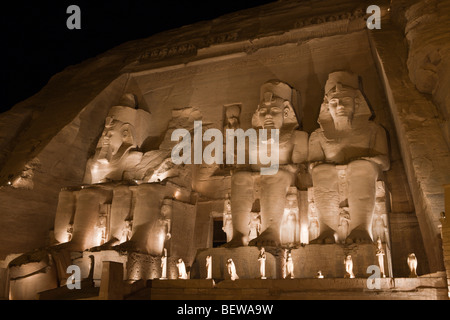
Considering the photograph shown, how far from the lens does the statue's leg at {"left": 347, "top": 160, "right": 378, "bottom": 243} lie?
329 inches

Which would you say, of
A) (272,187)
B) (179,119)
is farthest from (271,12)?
(272,187)

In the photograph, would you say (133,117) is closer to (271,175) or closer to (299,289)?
(271,175)

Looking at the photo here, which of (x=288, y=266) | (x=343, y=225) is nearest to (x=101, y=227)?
(x=288, y=266)

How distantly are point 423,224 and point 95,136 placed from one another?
819 centimetres

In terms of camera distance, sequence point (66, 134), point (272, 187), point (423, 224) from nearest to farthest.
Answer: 1. point (423, 224)
2. point (272, 187)
3. point (66, 134)

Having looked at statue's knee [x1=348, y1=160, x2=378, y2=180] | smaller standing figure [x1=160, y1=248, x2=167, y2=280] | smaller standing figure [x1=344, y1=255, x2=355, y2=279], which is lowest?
smaller standing figure [x1=344, y1=255, x2=355, y2=279]

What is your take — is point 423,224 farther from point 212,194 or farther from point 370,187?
point 212,194

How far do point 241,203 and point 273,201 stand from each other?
648mm

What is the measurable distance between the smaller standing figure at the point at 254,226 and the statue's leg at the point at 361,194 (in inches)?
70.0

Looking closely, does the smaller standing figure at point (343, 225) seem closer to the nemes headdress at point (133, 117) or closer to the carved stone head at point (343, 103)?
the carved stone head at point (343, 103)

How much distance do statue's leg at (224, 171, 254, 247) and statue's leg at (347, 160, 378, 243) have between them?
195 cm

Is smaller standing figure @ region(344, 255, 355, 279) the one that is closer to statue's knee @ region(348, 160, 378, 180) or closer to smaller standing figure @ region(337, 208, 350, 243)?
smaller standing figure @ region(337, 208, 350, 243)

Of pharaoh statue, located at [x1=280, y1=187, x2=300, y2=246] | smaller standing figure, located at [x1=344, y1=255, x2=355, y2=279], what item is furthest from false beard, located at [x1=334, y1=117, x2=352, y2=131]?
smaller standing figure, located at [x1=344, y1=255, x2=355, y2=279]

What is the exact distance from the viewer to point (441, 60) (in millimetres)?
8148
